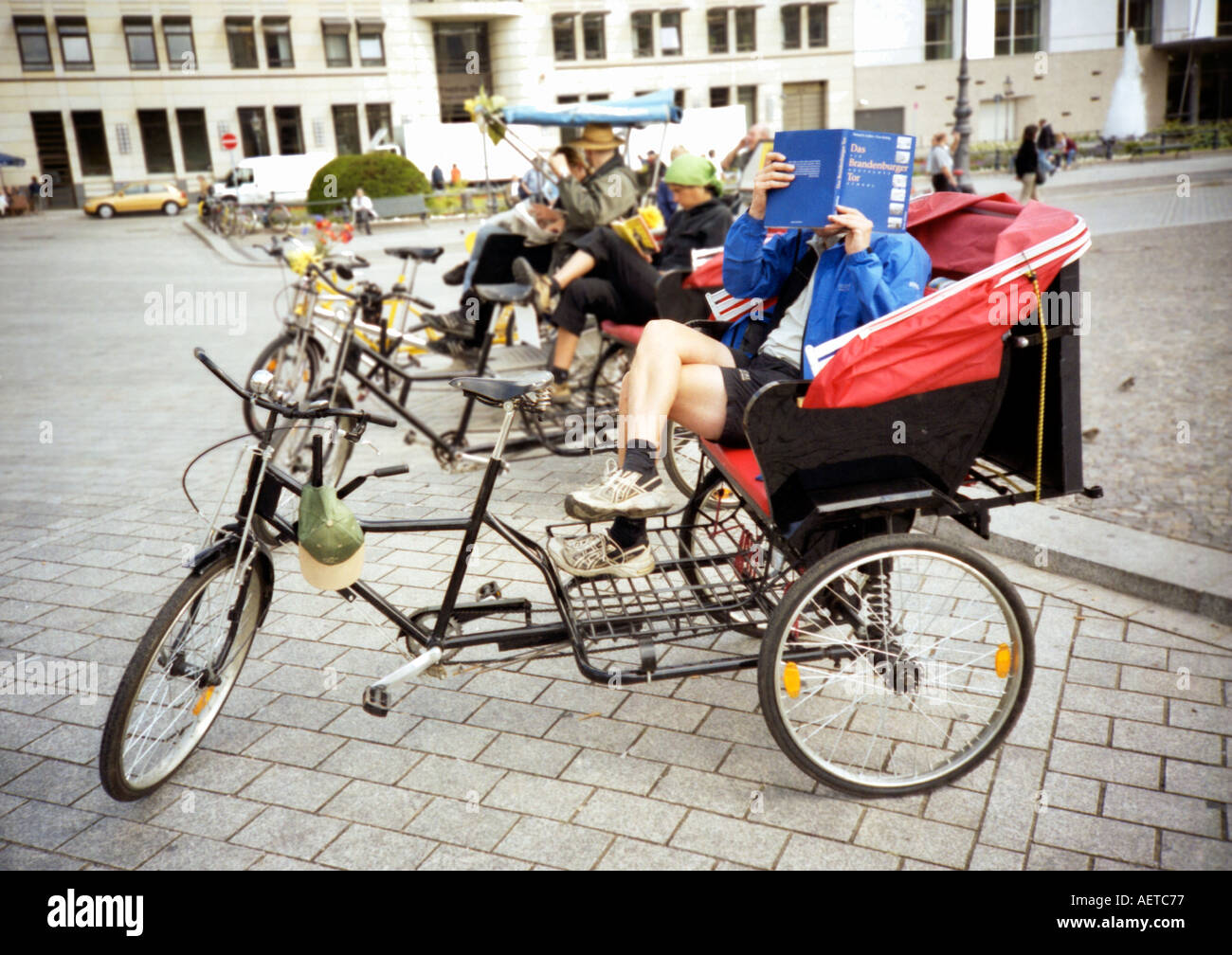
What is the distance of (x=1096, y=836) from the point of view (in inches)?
106

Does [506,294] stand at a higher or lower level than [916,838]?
higher

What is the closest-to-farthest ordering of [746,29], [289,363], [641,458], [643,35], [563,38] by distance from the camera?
[641,458] → [289,363] → [563,38] → [643,35] → [746,29]

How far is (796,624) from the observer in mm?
2898

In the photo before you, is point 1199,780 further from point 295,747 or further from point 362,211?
point 362,211

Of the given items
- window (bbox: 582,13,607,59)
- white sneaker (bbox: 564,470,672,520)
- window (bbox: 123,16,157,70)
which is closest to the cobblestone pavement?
white sneaker (bbox: 564,470,672,520)

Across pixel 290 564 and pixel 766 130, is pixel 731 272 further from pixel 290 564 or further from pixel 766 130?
pixel 766 130

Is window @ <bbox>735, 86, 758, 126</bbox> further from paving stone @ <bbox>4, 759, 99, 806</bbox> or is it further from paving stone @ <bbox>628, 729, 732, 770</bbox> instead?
paving stone @ <bbox>4, 759, 99, 806</bbox>

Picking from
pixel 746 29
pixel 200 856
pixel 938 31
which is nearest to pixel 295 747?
pixel 200 856

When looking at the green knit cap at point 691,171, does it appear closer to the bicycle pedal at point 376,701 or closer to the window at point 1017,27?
the bicycle pedal at point 376,701

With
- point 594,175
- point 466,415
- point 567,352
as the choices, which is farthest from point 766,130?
point 466,415

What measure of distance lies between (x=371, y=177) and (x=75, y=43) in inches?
891

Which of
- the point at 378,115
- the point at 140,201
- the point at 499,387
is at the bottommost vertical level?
the point at 499,387

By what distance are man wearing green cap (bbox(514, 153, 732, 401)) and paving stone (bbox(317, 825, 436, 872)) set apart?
12.5 ft

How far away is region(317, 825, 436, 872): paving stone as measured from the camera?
8.84 ft
